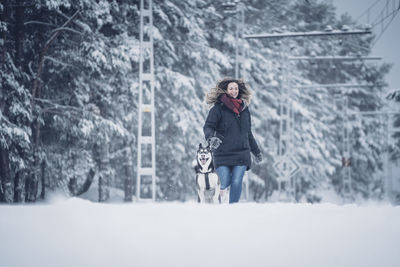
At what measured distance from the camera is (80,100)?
676 inches

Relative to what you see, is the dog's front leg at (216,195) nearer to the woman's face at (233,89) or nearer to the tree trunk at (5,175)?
the woman's face at (233,89)

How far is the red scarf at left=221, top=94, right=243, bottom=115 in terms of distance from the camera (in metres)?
6.79

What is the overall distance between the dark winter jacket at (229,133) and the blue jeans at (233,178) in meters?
0.08

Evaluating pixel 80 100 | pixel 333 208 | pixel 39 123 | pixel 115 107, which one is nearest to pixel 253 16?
pixel 115 107

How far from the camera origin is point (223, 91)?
6941mm

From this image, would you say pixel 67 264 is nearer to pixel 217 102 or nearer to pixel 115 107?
pixel 217 102

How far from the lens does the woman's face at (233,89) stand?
271 inches

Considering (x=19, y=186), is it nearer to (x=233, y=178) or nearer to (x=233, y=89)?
(x=233, y=178)

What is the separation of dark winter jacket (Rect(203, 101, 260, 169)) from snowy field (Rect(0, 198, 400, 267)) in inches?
105

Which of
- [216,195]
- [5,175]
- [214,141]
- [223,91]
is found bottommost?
[5,175]

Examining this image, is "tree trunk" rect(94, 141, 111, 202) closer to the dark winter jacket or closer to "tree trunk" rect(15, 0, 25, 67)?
"tree trunk" rect(15, 0, 25, 67)

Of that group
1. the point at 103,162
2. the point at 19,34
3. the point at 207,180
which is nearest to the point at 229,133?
the point at 207,180

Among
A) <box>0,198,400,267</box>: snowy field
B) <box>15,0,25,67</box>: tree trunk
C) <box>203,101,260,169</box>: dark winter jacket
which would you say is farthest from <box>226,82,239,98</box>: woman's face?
<box>15,0,25,67</box>: tree trunk

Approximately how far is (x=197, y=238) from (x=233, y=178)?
3320mm
